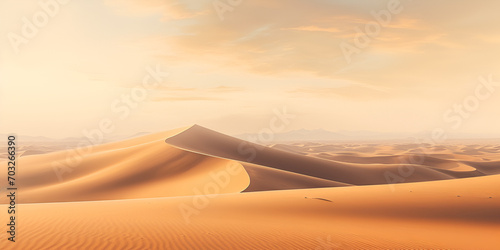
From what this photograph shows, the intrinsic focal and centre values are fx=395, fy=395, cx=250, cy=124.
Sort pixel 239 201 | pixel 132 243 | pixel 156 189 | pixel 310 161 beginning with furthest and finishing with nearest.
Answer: pixel 310 161 → pixel 156 189 → pixel 239 201 → pixel 132 243

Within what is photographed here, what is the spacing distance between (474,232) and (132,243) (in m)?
9.46

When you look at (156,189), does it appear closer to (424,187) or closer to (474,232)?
(424,187)

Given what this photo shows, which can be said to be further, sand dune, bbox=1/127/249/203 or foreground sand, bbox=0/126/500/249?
sand dune, bbox=1/127/249/203

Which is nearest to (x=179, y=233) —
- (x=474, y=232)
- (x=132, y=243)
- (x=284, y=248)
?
(x=132, y=243)

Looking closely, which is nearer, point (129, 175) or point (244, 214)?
point (244, 214)

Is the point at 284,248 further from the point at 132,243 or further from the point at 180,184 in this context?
the point at 180,184

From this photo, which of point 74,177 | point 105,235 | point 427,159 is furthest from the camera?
point 427,159

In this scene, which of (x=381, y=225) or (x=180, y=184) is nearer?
(x=381, y=225)

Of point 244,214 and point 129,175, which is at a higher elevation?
point 129,175

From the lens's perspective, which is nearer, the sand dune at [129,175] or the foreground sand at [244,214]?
the foreground sand at [244,214]

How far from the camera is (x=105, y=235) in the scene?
31.1 ft

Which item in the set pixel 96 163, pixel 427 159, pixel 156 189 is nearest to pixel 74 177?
pixel 96 163

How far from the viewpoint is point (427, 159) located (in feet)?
203

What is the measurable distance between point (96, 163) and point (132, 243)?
30234 mm
